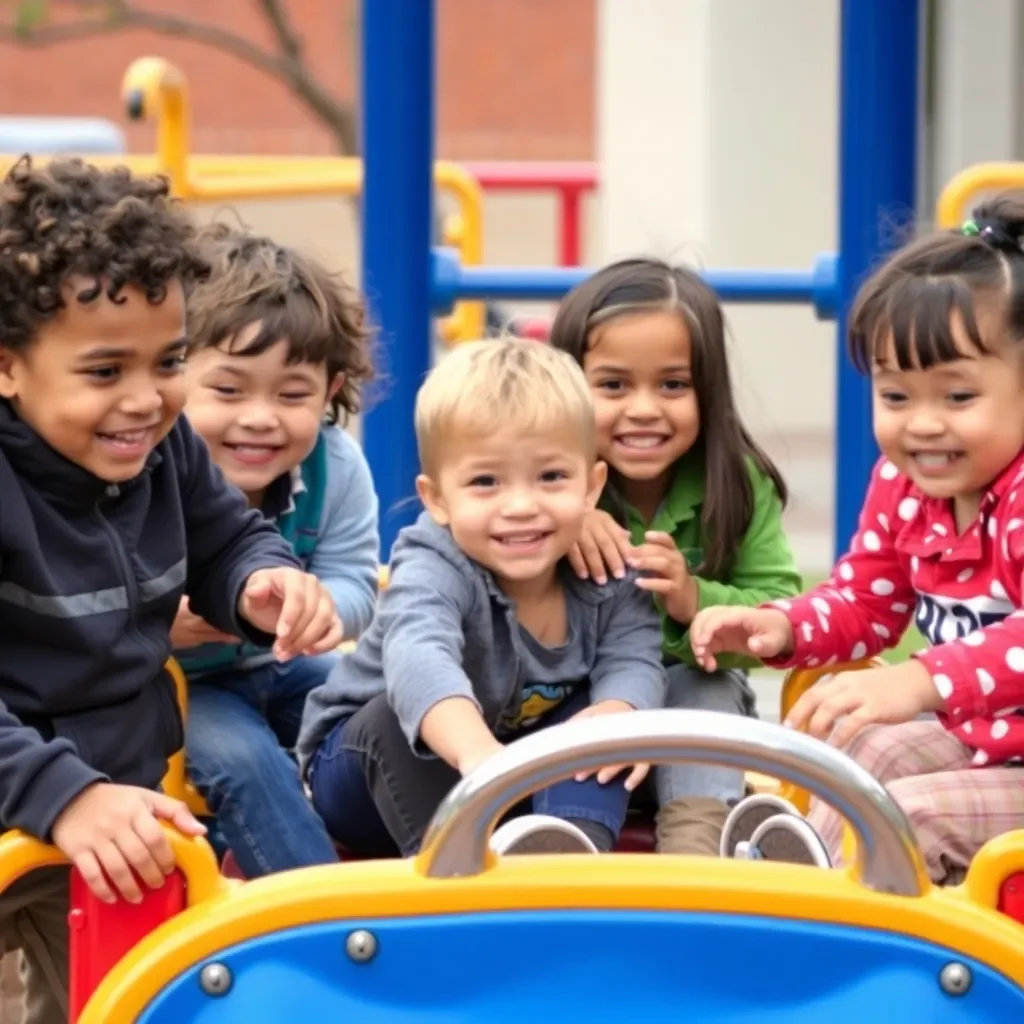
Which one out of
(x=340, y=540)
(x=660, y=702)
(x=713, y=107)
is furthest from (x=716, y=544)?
(x=713, y=107)

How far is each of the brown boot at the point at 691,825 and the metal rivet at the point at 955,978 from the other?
0.71 metres

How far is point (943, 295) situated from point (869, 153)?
918 millimetres

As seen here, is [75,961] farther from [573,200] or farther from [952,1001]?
[573,200]

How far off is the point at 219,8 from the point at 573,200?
11.4 metres

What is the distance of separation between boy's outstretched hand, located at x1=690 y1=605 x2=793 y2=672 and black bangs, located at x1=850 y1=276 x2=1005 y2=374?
31 cm

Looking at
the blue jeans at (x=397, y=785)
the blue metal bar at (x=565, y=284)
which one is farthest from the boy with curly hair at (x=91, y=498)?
the blue metal bar at (x=565, y=284)

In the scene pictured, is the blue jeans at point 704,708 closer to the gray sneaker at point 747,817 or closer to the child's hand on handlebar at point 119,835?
the gray sneaker at point 747,817

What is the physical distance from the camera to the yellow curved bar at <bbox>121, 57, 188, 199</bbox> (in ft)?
17.9

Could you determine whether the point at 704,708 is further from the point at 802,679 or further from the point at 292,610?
the point at 292,610

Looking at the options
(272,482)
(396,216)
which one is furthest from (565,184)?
(272,482)

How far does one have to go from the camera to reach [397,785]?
2.37 metres

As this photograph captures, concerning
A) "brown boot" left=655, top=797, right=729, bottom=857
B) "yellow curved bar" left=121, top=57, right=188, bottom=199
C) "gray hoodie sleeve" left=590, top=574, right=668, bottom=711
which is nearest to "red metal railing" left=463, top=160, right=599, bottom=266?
"yellow curved bar" left=121, top=57, right=188, bottom=199

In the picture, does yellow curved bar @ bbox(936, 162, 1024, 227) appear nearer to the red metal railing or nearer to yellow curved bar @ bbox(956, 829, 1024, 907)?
yellow curved bar @ bbox(956, 829, 1024, 907)

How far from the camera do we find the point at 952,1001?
5.38 ft
